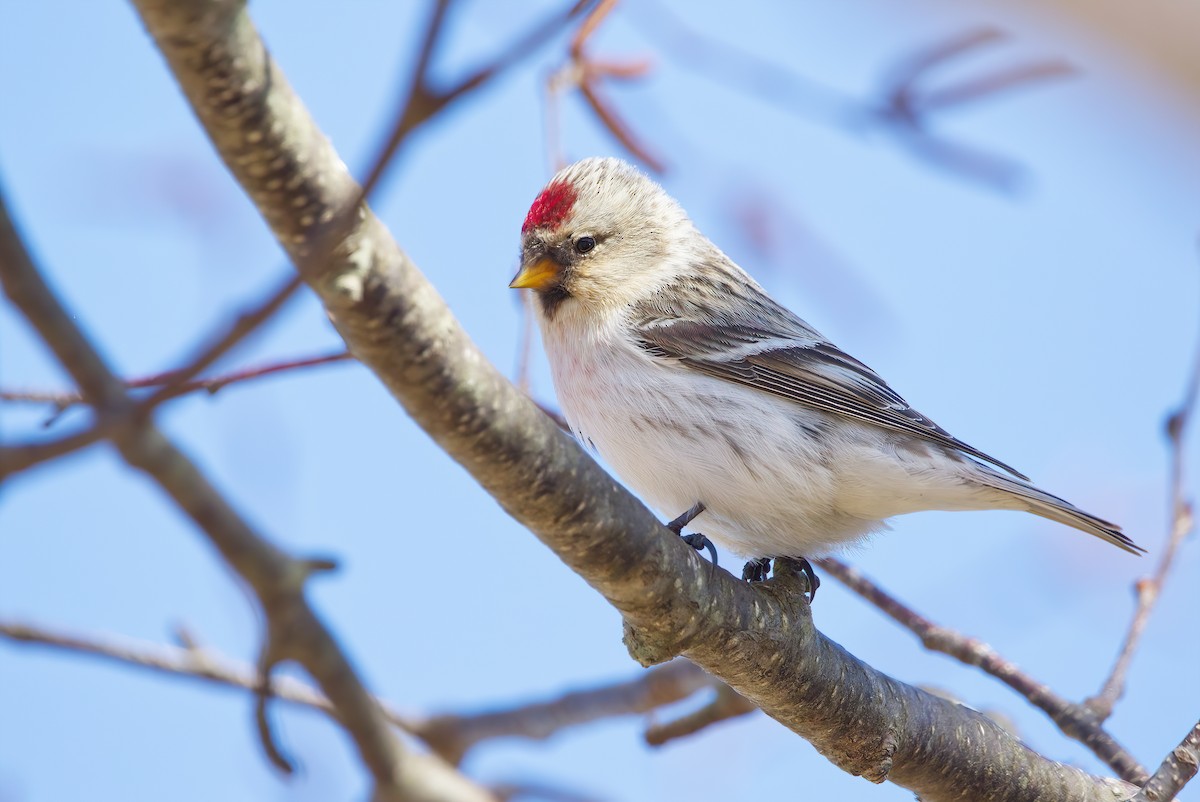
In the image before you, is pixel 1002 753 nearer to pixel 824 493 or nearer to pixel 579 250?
pixel 824 493

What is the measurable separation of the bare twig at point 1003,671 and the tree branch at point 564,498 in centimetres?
18

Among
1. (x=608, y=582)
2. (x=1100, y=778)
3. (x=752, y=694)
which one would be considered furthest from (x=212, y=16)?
(x=1100, y=778)

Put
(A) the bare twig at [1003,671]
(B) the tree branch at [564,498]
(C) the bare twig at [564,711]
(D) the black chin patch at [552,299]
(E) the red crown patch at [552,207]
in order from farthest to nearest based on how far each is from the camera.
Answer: (E) the red crown patch at [552,207] < (D) the black chin patch at [552,299] < (C) the bare twig at [564,711] < (A) the bare twig at [1003,671] < (B) the tree branch at [564,498]

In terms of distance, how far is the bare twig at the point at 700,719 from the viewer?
2.94 metres

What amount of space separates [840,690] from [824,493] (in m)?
0.72

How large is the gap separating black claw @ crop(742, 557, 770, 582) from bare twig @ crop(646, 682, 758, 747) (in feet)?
0.90

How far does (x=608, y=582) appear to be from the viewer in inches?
74.9

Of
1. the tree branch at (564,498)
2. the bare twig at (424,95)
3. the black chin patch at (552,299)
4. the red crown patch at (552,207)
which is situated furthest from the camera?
the red crown patch at (552,207)

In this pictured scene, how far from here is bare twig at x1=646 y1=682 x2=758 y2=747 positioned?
294 centimetres

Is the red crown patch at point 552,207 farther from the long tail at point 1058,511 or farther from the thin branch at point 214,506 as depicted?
the thin branch at point 214,506

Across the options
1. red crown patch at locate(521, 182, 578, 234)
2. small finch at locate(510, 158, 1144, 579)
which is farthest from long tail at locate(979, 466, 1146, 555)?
red crown patch at locate(521, 182, 578, 234)

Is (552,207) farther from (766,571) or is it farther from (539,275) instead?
(766,571)

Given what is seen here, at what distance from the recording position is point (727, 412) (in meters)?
3.00

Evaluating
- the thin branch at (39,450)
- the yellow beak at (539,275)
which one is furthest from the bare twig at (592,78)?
the thin branch at (39,450)
